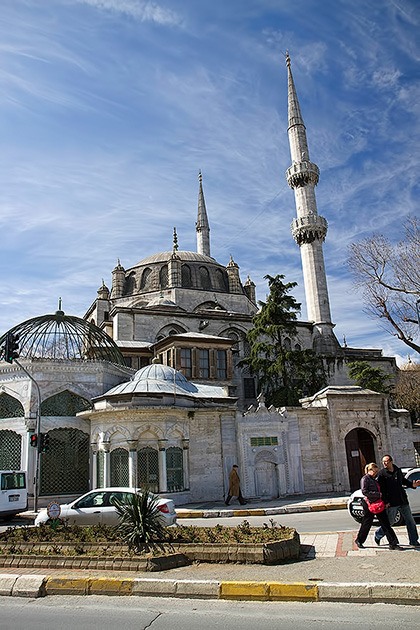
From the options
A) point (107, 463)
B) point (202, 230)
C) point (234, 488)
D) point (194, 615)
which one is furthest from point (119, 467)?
point (202, 230)

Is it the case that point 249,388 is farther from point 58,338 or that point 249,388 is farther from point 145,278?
point 58,338

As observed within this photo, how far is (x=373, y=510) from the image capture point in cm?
815

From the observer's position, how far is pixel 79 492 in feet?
61.9

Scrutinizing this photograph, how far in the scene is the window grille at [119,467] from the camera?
17.6 m

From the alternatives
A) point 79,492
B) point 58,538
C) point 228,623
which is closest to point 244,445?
point 79,492

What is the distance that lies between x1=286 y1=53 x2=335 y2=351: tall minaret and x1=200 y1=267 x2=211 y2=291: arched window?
8.75 meters

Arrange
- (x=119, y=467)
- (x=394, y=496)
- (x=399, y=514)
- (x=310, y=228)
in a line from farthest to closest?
(x=310, y=228) < (x=119, y=467) < (x=399, y=514) < (x=394, y=496)

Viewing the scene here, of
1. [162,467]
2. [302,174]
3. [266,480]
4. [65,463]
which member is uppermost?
[302,174]

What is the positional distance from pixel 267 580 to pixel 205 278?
129ft

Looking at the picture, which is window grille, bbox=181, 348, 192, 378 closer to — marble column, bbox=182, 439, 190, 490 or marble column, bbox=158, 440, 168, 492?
marble column, bbox=182, 439, 190, 490

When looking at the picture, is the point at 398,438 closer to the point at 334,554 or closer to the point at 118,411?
the point at 118,411

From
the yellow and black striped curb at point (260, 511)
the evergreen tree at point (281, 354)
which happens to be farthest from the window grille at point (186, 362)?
the yellow and black striped curb at point (260, 511)

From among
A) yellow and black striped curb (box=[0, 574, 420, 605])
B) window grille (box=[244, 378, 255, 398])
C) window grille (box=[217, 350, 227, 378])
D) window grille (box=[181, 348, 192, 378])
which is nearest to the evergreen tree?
window grille (box=[217, 350, 227, 378])

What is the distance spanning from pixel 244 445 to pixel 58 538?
37.0ft
